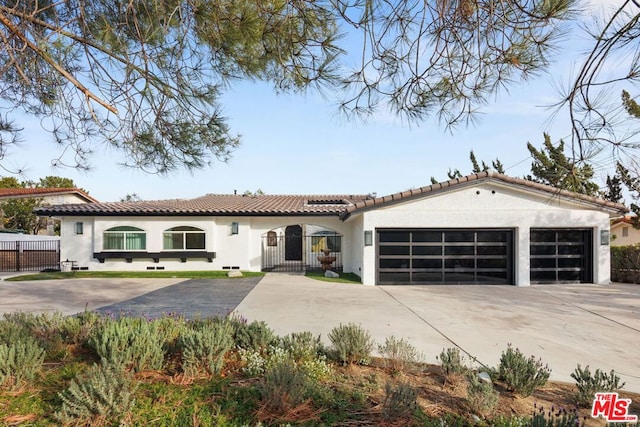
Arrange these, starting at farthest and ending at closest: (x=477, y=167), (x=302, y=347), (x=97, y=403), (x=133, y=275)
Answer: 1. (x=477, y=167)
2. (x=133, y=275)
3. (x=302, y=347)
4. (x=97, y=403)

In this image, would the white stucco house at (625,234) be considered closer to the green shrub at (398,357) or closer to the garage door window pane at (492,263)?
the garage door window pane at (492,263)

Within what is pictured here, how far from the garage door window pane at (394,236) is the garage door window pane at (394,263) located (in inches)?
30.8

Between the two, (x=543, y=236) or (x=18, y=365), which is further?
(x=543, y=236)

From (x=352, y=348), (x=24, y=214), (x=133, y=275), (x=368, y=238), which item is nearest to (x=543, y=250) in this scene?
(x=368, y=238)

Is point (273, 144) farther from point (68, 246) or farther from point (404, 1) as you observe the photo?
point (68, 246)

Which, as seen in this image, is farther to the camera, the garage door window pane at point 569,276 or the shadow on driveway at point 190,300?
the garage door window pane at point 569,276

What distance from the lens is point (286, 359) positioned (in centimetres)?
396

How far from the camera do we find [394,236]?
46.9 ft

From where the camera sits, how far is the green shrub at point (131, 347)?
3.79 meters

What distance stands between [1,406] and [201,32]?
436 cm

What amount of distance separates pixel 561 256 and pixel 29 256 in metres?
27.0

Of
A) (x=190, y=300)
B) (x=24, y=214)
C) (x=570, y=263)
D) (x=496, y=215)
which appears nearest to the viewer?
(x=190, y=300)

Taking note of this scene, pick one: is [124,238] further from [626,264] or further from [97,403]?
[626,264]

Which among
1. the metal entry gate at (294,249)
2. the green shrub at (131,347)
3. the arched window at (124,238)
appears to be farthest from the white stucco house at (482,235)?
the green shrub at (131,347)
